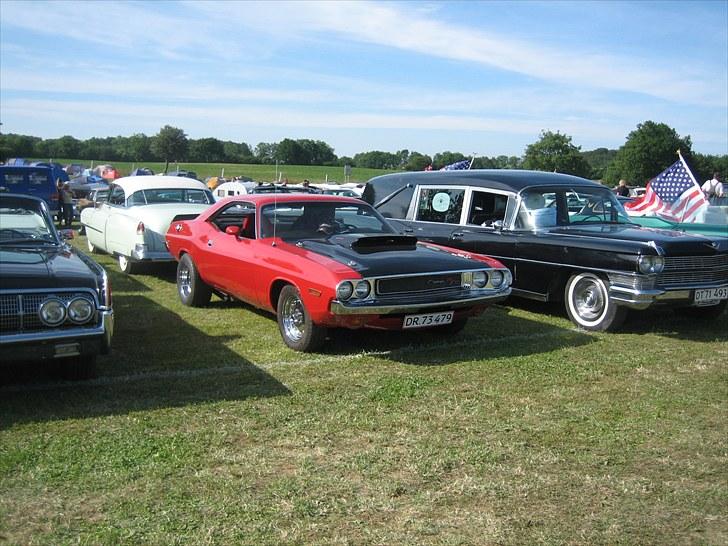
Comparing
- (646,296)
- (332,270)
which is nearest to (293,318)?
(332,270)

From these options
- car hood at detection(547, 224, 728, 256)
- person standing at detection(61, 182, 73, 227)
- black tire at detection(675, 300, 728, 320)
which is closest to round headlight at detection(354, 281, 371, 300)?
car hood at detection(547, 224, 728, 256)

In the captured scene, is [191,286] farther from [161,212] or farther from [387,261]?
[387,261]

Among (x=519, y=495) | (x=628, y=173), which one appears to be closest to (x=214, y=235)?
(x=519, y=495)

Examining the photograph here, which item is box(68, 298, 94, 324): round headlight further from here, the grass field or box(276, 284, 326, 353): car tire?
box(276, 284, 326, 353): car tire

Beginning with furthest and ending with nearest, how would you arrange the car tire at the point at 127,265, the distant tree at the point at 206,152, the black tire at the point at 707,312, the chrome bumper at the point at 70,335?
the distant tree at the point at 206,152, the car tire at the point at 127,265, the black tire at the point at 707,312, the chrome bumper at the point at 70,335

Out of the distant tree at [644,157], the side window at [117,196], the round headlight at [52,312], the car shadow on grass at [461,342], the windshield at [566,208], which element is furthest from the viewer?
the distant tree at [644,157]

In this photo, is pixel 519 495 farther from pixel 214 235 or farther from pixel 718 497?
pixel 214 235

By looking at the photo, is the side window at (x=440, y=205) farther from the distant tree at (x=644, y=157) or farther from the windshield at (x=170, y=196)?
the distant tree at (x=644, y=157)

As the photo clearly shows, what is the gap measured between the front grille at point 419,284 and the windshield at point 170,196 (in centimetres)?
705

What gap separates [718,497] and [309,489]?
216 centimetres

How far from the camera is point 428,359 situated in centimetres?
647

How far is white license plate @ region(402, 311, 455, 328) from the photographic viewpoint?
6.36 metres

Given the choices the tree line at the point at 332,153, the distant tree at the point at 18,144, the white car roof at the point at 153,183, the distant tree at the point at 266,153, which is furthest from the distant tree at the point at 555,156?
the white car roof at the point at 153,183

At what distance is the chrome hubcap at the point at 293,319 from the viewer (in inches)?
262
